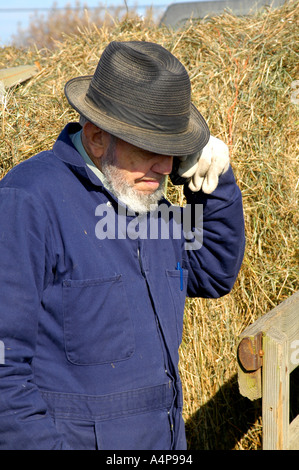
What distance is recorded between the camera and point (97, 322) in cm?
204

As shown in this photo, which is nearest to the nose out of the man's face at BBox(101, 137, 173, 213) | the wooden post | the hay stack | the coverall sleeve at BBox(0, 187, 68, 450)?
the man's face at BBox(101, 137, 173, 213)

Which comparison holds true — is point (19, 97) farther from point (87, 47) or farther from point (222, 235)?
point (222, 235)

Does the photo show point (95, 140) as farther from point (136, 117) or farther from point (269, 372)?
point (269, 372)

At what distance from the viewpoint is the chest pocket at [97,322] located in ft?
6.56

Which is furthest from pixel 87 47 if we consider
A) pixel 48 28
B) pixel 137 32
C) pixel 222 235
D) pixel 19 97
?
pixel 48 28

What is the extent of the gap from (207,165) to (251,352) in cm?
75

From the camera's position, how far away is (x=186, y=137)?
89.2 inches

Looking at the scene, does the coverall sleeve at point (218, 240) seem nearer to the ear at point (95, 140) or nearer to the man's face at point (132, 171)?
the man's face at point (132, 171)

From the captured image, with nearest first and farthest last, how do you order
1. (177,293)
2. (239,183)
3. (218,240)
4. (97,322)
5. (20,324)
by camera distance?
(20,324) < (97,322) < (177,293) < (218,240) < (239,183)

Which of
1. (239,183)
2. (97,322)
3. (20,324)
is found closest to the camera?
(20,324)

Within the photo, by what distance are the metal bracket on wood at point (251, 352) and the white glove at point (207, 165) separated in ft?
1.99

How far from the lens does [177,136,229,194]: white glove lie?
239 cm

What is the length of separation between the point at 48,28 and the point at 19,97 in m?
20.8

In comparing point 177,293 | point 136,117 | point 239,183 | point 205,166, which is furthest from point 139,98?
point 239,183
